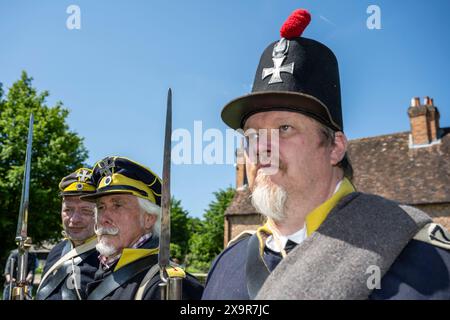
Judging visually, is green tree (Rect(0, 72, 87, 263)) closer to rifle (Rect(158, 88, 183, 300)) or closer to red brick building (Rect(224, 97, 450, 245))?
red brick building (Rect(224, 97, 450, 245))

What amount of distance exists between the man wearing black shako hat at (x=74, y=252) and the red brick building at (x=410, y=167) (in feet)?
58.9

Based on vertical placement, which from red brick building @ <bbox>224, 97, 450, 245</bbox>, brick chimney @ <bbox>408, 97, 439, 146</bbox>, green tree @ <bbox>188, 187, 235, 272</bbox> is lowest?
green tree @ <bbox>188, 187, 235, 272</bbox>

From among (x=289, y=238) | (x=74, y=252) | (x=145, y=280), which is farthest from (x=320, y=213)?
(x=74, y=252)

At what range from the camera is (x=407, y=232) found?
179 cm

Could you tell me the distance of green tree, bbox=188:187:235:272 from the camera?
3753 centimetres

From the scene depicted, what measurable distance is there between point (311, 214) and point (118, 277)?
1.85 meters

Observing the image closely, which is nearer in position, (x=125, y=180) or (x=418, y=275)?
(x=418, y=275)

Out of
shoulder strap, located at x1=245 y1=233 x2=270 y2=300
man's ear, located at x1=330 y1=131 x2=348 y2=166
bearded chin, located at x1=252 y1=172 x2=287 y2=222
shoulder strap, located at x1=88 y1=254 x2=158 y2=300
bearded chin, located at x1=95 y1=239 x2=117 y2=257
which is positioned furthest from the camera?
bearded chin, located at x1=95 y1=239 x2=117 y2=257

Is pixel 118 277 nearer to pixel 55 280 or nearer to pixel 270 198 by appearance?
pixel 55 280

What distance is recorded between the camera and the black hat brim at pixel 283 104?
204cm

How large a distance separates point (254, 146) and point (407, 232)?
0.81 m

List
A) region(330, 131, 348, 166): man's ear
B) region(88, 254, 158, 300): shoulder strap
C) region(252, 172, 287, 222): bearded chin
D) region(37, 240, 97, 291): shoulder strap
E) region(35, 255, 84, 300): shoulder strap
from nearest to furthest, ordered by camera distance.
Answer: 1. region(252, 172, 287, 222): bearded chin
2. region(330, 131, 348, 166): man's ear
3. region(88, 254, 158, 300): shoulder strap
4. region(35, 255, 84, 300): shoulder strap
5. region(37, 240, 97, 291): shoulder strap

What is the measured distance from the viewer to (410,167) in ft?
72.0

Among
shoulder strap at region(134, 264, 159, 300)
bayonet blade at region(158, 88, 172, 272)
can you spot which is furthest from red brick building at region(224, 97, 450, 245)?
bayonet blade at region(158, 88, 172, 272)
